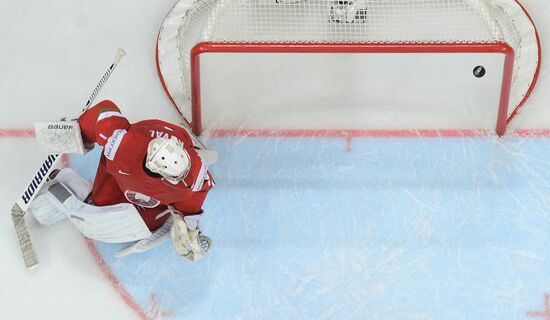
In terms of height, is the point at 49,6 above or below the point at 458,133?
above

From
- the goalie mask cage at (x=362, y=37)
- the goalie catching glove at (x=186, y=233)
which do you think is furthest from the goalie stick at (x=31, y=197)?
the goalie catching glove at (x=186, y=233)

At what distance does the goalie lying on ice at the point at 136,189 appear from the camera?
2816mm

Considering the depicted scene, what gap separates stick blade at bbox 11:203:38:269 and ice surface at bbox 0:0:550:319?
0.15 feet

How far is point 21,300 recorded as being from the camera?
3.33m

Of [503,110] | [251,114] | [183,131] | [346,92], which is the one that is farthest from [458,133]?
[183,131]

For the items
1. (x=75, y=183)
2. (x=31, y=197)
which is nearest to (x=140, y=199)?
(x=75, y=183)

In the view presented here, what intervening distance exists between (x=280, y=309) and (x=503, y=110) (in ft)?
3.95

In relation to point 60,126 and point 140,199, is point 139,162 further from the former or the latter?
point 60,126

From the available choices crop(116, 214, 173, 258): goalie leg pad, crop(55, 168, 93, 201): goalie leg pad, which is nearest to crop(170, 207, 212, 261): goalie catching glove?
crop(116, 214, 173, 258): goalie leg pad

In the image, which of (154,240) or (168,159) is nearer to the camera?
(168,159)

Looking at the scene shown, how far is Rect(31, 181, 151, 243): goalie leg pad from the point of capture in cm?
310

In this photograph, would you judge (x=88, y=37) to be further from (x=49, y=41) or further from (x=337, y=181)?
(x=337, y=181)

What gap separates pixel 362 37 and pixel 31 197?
4.80ft

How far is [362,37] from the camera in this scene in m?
3.42
